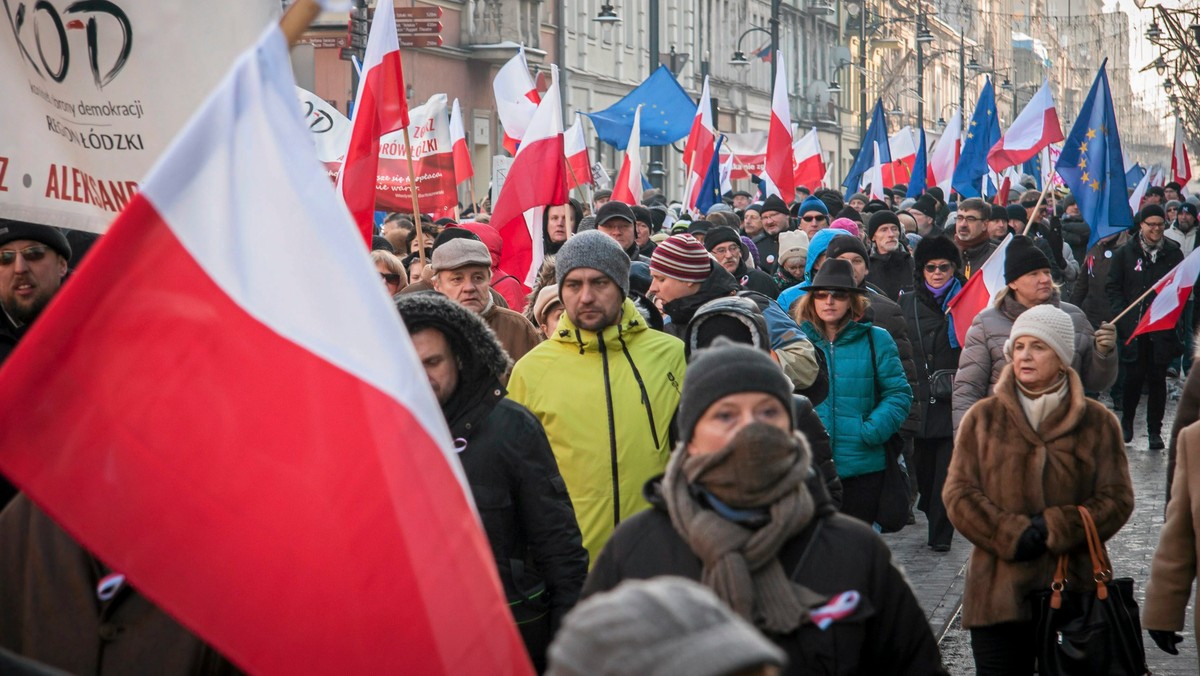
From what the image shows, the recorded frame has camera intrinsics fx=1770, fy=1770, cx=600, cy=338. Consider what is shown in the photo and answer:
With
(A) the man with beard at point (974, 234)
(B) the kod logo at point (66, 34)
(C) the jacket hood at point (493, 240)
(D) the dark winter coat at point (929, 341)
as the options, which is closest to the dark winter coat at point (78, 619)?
(B) the kod logo at point (66, 34)

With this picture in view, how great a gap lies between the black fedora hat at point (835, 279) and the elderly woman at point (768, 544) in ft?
15.4

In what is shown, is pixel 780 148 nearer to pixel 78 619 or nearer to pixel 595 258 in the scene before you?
pixel 595 258

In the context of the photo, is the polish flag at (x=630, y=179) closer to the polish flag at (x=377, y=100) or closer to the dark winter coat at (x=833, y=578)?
the polish flag at (x=377, y=100)

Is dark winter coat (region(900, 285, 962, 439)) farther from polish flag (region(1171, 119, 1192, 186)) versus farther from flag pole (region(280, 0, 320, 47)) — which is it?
polish flag (region(1171, 119, 1192, 186))

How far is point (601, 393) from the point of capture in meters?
5.41

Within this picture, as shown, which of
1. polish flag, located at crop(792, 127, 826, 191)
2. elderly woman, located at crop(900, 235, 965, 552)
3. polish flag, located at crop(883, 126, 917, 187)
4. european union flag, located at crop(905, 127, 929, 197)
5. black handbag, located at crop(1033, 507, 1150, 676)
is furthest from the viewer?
polish flag, located at crop(883, 126, 917, 187)

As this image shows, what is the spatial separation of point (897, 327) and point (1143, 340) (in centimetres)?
593

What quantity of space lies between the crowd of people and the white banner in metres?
0.85

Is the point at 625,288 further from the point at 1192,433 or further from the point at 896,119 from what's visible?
the point at 896,119

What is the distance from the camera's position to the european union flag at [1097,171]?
1368cm

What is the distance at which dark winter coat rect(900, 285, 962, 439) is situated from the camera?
10266mm

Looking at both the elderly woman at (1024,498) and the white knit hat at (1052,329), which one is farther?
the white knit hat at (1052,329)

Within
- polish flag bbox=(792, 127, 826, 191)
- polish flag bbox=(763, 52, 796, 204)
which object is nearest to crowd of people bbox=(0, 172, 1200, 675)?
polish flag bbox=(763, 52, 796, 204)

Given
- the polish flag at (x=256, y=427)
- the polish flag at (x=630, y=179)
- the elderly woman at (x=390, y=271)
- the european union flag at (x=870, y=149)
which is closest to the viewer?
the polish flag at (x=256, y=427)
